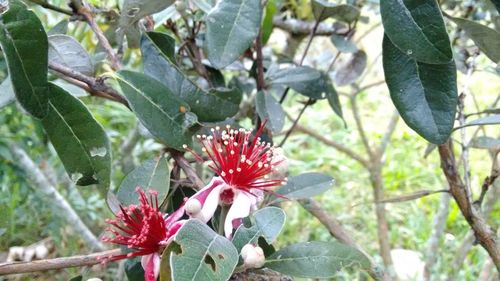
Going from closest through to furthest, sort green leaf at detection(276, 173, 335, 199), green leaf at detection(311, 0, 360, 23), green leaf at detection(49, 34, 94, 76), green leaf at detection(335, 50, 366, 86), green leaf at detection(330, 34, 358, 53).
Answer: green leaf at detection(49, 34, 94, 76) → green leaf at detection(276, 173, 335, 199) → green leaf at detection(311, 0, 360, 23) → green leaf at detection(330, 34, 358, 53) → green leaf at detection(335, 50, 366, 86)

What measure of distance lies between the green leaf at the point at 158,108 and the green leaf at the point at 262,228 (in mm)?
141

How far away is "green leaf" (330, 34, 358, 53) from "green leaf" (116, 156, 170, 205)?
21.1 inches

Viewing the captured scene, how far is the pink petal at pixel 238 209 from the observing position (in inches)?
22.9

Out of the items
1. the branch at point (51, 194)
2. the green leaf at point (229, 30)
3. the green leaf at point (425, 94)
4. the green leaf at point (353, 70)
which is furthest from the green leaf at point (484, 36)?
the branch at point (51, 194)

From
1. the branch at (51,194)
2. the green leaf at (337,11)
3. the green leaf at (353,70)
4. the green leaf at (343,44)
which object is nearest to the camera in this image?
the green leaf at (337,11)

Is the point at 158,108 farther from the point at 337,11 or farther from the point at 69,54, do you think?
the point at 337,11

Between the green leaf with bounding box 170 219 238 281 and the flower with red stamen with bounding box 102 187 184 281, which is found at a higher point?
the green leaf with bounding box 170 219 238 281

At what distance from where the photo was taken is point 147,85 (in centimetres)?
66

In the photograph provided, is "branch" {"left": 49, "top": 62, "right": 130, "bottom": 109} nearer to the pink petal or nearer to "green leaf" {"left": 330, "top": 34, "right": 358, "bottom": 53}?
the pink petal

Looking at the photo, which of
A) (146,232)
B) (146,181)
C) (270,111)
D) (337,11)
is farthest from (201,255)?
(337,11)

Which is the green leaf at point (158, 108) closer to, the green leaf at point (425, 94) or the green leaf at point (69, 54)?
the green leaf at point (69, 54)

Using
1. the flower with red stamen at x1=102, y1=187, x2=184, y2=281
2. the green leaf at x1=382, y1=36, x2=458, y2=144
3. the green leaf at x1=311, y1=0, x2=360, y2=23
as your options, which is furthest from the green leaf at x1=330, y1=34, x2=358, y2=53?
the flower with red stamen at x1=102, y1=187, x2=184, y2=281

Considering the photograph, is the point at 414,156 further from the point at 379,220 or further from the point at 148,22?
the point at 148,22

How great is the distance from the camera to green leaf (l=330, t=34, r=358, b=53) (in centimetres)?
108
